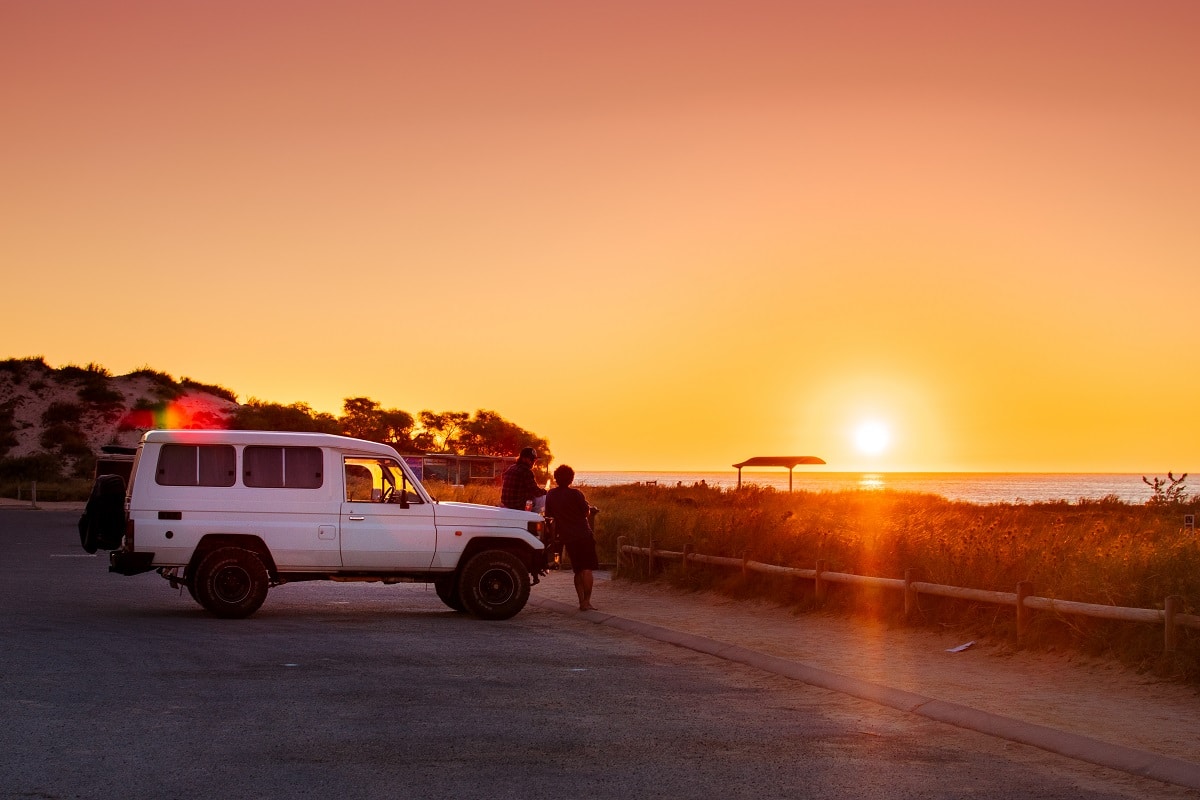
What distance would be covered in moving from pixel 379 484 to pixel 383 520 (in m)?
0.53

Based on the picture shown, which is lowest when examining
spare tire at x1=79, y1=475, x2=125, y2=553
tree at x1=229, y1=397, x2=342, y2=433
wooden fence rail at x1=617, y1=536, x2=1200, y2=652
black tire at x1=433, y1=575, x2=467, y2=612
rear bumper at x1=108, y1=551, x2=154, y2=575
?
black tire at x1=433, y1=575, x2=467, y2=612

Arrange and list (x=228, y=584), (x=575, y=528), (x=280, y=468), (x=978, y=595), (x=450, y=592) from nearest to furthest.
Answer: (x=978, y=595) → (x=228, y=584) → (x=280, y=468) → (x=450, y=592) → (x=575, y=528)

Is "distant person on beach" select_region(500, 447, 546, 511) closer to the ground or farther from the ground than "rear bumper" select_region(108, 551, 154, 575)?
farther from the ground

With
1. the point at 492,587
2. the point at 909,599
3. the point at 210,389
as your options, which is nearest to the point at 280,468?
the point at 492,587

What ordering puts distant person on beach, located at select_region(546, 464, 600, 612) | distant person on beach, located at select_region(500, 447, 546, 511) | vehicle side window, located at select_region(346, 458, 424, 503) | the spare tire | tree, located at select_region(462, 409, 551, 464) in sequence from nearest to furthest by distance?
1. the spare tire
2. vehicle side window, located at select_region(346, 458, 424, 503)
3. distant person on beach, located at select_region(546, 464, 600, 612)
4. distant person on beach, located at select_region(500, 447, 546, 511)
5. tree, located at select_region(462, 409, 551, 464)

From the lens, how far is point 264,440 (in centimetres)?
1789

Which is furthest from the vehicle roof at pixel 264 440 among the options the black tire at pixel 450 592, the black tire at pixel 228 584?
the black tire at pixel 450 592

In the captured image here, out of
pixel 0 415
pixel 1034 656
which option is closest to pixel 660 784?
pixel 1034 656

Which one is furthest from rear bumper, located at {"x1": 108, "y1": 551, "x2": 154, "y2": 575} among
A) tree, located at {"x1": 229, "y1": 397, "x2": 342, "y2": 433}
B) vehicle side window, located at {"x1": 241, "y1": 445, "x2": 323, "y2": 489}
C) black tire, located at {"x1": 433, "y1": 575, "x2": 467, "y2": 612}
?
tree, located at {"x1": 229, "y1": 397, "x2": 342, "y2": 433}

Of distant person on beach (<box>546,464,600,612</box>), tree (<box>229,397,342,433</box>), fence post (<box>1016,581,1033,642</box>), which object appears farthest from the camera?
tree (<box>229,397,342,433</box>)

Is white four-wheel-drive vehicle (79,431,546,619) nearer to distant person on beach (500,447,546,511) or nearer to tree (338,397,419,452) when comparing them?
distant person on beach (500,447,546,511)

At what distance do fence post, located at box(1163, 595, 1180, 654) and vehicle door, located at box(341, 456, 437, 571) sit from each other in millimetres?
9633

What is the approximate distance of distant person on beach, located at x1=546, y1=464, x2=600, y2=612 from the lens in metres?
18.9

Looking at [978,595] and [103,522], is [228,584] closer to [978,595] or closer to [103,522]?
[103,522]
